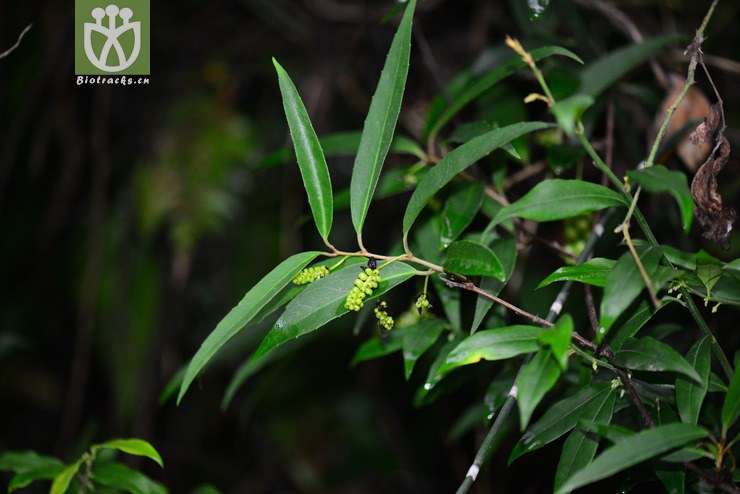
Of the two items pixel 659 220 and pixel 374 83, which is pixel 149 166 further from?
pixel 659 220

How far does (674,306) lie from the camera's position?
1.06 m

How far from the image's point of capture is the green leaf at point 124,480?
0.84 meters

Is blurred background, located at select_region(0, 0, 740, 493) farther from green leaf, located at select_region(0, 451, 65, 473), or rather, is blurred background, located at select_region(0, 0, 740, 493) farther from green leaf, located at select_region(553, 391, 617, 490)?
green leaf, located at select_region(553, 391, 617, 490)

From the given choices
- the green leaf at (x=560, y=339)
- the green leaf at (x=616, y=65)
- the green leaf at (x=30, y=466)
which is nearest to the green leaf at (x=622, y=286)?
the green leaf at (x=560, y=339)

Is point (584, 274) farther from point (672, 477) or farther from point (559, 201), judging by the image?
point (672, 477)

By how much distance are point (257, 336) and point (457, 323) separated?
1.56 ft

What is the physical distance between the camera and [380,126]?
0.65m

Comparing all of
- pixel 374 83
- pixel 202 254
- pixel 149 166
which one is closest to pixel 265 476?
pixel 202 254

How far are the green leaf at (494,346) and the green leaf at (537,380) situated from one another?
2cm

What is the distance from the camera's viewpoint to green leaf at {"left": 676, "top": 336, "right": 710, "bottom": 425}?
56 centimetres

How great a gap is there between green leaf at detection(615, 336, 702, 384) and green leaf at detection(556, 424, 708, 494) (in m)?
0.04

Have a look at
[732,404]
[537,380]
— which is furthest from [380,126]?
[732,404]

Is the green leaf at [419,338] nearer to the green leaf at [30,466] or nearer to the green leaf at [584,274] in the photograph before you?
the green leaf at [584,274]

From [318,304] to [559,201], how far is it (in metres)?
0.23
